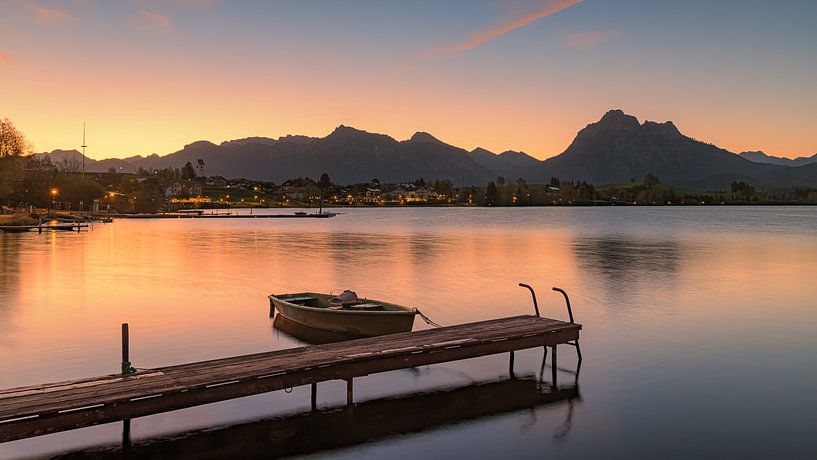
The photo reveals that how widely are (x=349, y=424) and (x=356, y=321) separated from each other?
9.55m

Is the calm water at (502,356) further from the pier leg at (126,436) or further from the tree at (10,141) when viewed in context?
the tree at (10,141)

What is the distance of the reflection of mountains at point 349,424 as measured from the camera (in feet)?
53.5

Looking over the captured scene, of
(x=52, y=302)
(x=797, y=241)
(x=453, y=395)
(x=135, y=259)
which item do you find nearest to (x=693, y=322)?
(x=453, y=395)

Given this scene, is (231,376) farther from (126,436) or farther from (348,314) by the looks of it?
(348,314)

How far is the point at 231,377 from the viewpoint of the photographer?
653 inches

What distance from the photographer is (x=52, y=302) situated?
4162cm

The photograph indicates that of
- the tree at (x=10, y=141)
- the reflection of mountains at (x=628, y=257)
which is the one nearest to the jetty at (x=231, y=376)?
the reflection of mountains at (x=628, y=257)

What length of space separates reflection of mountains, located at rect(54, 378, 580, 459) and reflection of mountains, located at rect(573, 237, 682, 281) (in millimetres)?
37748

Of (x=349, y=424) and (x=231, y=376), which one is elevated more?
(x=231, y=376)

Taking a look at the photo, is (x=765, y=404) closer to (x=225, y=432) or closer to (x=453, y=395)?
(x=453, y=395)

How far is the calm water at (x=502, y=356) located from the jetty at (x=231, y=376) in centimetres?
174

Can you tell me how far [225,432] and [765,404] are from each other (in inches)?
699

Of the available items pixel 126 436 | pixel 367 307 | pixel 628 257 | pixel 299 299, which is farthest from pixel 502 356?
pixel 628 257

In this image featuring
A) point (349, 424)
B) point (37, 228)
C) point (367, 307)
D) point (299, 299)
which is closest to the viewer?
point (349, 424)
